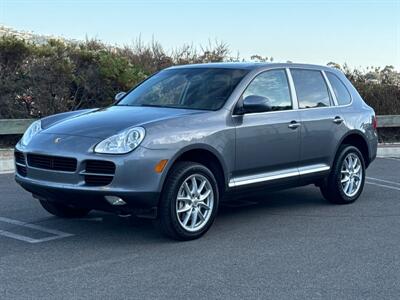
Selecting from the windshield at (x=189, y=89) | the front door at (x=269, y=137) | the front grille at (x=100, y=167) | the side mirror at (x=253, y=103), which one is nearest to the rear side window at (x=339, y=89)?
the front door at (x=269, y=137)

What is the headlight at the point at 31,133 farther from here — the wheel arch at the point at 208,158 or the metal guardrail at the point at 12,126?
the metal guardrail at the point at 12,126

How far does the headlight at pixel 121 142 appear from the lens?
5.76m

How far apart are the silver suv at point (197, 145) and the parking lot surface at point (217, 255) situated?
371 mm

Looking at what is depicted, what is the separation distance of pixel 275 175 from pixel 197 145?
131 cm

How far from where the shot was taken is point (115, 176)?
5703mm

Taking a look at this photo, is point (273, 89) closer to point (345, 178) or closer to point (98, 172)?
point (345, 178)

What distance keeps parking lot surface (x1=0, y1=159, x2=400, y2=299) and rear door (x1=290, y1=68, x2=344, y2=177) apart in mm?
618

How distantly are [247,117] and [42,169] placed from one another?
84.8 inches

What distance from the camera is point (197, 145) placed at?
20.3 ft

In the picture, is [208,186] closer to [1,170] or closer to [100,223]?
[100,223]

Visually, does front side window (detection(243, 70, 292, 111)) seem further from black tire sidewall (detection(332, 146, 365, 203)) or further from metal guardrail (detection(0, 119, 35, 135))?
metal guardrail (detection(0, 119, 35, 135))

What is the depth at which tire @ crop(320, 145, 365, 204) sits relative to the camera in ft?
26.5

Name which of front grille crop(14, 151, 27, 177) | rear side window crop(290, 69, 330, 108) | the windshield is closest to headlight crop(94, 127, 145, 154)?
front grille crop(14, 151, 27, 177)

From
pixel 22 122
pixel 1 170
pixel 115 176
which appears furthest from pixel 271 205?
pixel 22 122
